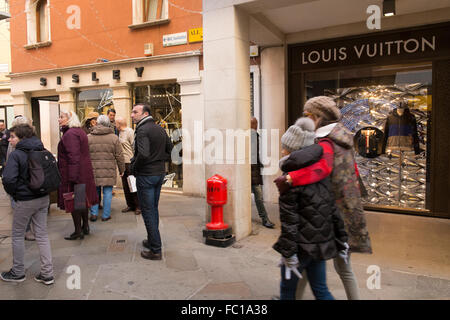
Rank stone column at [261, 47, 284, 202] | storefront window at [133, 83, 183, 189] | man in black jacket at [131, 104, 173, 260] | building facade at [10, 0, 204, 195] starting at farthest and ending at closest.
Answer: storefront window at [133, 83, 183, 189] → building facade at [10, 0, 204, 195] → stone column at [261, 47, 284, 202] → man in black jacket at [131, 104, 173, 260]

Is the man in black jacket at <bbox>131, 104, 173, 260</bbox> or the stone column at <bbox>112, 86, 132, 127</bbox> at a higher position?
the stone column at <bbox>112, 86, 132, 127</bbox>

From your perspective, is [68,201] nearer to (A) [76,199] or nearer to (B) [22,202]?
(A) [76,199]

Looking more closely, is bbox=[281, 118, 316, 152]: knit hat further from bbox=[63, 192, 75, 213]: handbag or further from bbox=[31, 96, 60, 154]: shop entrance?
bbox=[31, 96, 60, 154]: shop entrance

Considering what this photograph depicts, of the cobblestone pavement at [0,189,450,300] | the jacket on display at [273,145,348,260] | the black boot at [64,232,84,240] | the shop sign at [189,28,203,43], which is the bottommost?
the cobblestone pavement at [0,189,450,300]

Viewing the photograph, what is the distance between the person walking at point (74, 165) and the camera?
16.8 feet

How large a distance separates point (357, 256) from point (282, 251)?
2601 millimetres

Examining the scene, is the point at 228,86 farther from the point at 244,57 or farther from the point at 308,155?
the point at 308,155

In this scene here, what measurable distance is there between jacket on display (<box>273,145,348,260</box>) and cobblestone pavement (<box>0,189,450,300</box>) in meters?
1.21

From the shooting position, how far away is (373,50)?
673 cm

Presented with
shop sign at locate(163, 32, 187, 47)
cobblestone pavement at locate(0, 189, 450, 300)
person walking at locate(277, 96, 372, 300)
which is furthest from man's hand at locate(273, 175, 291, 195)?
shop sign at locate(163, 32, 187, 47)

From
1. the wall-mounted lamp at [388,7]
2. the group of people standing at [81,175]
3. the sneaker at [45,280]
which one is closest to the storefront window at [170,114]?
the group of people standing at [81,175]

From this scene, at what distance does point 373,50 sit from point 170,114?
16.0 feet

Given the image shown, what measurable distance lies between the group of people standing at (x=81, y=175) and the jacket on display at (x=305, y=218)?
2.24m

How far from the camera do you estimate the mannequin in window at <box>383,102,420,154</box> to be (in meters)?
6.71
